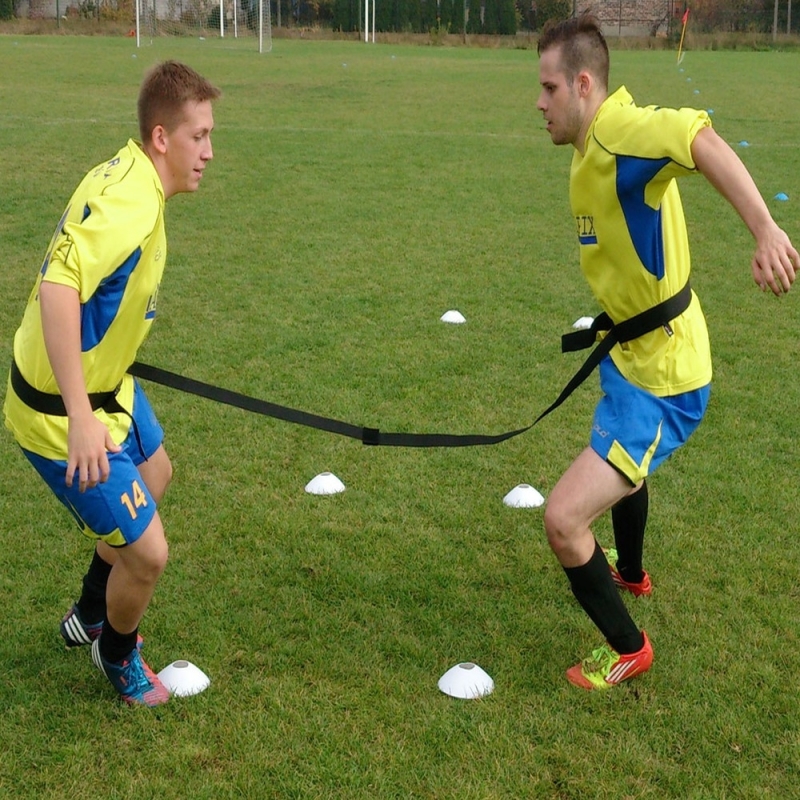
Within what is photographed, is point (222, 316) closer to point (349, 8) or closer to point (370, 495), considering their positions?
point (370, 495)

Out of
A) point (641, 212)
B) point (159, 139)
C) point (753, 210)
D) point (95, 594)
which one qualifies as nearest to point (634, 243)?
point (641, 212)

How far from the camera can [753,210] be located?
10.5ft

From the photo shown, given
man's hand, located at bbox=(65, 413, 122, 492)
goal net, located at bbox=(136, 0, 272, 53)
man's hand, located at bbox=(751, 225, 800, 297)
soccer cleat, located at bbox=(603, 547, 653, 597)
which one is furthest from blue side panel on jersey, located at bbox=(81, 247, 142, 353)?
goal net, located at bbox=(136, 0, 272, 53)

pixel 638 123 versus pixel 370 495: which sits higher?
pixel 638 123

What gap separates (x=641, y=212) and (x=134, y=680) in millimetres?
2344

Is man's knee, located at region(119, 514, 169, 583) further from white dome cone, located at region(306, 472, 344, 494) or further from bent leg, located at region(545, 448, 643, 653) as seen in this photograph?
white dome cone, located at region(306, 472, 344, 494)

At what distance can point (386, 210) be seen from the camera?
12.0 meters

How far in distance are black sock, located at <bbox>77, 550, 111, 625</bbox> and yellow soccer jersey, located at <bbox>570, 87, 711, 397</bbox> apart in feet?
6.64

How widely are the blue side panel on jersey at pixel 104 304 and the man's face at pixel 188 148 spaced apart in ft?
1.25

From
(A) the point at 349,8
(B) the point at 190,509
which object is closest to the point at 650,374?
(B) the point at 190,509

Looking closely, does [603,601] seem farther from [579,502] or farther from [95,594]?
[95,594]

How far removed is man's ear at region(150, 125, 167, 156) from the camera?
3369 millimetres

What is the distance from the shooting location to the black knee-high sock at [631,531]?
4199mm

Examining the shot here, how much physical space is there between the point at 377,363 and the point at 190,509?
228 centimetres
